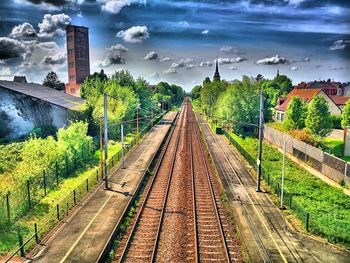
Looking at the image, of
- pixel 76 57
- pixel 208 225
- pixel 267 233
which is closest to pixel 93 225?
pixel 208 225

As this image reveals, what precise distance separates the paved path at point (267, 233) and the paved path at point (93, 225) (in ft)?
25.0

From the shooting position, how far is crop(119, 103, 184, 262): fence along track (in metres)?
15.2

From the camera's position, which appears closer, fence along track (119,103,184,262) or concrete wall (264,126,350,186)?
fence along track (119,103,184,262)

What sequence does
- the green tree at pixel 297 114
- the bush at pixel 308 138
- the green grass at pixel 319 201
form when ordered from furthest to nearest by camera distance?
1. the green tree at pixel 297 114
2. the bush at pixel 308 138
3. the green grass at pixel 319 201

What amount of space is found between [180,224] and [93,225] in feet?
17.1

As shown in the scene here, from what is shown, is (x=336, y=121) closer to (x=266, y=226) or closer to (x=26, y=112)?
(x=266, y=226)

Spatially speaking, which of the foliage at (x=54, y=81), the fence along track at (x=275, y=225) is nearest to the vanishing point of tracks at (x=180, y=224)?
the fence along track at (x=275, y=225)

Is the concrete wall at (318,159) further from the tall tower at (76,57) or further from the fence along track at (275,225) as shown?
the tall tower at (76,57)

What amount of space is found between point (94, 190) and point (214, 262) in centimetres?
1301

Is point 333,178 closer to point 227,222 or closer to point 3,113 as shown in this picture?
point 227,222

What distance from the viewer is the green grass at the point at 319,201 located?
17438 millimetres

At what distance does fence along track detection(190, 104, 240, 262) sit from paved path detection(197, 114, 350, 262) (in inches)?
44.9

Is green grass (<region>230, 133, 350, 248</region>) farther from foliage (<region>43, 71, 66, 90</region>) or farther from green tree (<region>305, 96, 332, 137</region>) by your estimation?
foliage (<region>43, 71, 66, 90</region>)

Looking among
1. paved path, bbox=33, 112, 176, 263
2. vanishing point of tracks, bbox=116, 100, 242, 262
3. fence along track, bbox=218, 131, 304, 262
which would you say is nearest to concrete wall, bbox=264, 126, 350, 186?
fence along track, bbox=218, 131, 304, 262
